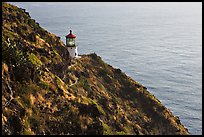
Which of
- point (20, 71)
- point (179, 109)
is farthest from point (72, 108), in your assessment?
point (179, 109)

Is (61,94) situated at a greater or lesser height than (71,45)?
lesser

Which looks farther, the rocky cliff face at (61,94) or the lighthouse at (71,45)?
the lighthouse at (71,45)

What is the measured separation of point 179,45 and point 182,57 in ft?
105

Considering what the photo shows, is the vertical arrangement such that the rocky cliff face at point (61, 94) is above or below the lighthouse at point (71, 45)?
below

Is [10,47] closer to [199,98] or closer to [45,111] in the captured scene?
[45,111]

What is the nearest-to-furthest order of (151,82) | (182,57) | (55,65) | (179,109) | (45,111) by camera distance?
(45,111) < (55,65) < (179,109) < (151,82) < (182,57)

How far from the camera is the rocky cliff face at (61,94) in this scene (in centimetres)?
3130

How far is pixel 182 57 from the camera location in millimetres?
142750

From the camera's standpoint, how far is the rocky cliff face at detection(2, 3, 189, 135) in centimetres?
3130

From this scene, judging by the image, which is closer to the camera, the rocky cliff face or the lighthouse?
the rocky cliff face

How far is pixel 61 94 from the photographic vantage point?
37438 millimetres

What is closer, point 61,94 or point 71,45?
point 61,94

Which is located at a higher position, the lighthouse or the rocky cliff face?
the lighthouse

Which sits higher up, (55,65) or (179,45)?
(179,45)
